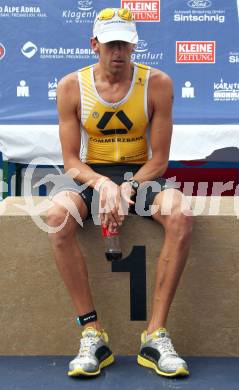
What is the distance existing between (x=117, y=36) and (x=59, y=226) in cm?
78

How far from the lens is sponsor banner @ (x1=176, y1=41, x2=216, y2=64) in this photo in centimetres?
470

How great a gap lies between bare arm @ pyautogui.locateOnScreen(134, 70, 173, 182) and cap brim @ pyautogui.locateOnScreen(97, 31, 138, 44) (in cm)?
20

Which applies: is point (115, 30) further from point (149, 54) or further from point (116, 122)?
point (149, 54)

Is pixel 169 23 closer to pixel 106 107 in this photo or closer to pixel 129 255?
pixel 106 107

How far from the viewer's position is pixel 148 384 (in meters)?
2.36

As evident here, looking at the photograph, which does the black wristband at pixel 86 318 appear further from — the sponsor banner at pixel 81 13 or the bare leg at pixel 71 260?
the sponsor banner at pixel 81 13

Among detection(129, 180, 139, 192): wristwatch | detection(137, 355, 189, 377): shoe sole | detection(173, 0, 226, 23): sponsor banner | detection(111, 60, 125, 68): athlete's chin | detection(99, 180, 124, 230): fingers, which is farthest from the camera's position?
detection(173, 0, 226, 23): sponsor banner

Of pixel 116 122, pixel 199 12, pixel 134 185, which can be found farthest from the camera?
pixel 199 12

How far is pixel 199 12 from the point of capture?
468 centimetres

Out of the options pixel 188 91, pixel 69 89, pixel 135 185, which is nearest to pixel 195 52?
pixel 188 91

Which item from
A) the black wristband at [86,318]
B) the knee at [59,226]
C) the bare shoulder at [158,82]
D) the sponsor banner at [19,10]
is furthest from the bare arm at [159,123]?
the sponsor banner at [19,10]

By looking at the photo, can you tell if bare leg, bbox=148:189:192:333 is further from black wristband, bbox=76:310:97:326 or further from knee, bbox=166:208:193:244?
black wristband, bbox=76:310:97:326

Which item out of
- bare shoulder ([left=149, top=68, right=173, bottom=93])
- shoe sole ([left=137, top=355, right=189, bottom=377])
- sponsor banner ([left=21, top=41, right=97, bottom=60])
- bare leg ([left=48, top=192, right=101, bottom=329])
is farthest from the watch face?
sponsor banner ([left=21, top=41, right=97, bottom=60])

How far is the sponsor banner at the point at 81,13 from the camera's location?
4.70 m
